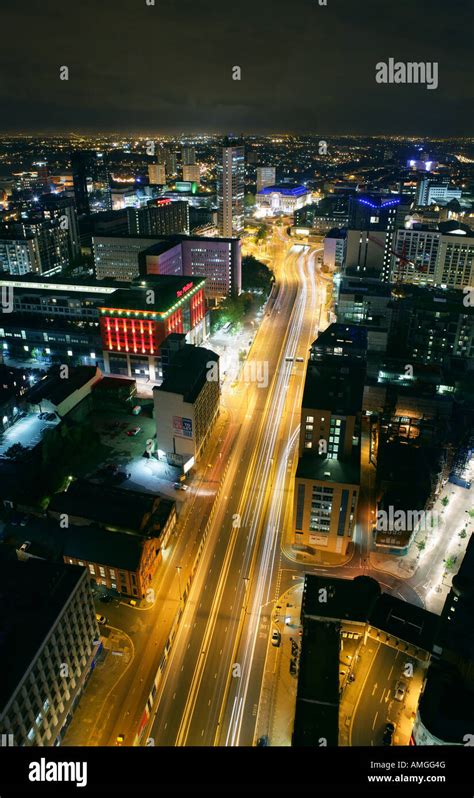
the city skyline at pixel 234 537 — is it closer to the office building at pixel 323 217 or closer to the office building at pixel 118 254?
the office building at pixel 118 254

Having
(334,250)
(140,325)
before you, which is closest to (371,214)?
(334,250)

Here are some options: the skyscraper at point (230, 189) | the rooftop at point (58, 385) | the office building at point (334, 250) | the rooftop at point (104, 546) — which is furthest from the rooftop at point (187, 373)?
the skyscraper at point (230, 189)

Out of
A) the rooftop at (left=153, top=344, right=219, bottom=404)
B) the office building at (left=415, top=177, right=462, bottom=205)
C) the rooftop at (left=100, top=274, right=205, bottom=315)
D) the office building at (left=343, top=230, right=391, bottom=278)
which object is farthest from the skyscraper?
the rooftop at (left=153, top=344, right=219, bottom=404)

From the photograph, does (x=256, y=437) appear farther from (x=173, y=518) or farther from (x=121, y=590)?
Result: (x=121, y=590)

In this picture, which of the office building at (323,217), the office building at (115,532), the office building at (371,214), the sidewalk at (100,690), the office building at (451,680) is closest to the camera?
the office building at (451,680)

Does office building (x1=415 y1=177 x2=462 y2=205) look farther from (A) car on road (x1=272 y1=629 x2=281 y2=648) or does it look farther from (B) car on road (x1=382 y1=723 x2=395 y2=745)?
(B) car on road (x1=382 y1=723 x2=395 y2=745)

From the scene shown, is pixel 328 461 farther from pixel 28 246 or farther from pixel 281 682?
pixel 28 246
